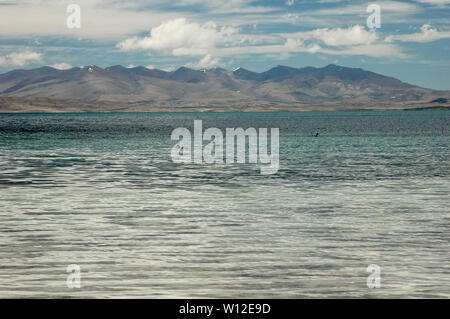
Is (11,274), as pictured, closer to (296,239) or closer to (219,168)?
(296,239)

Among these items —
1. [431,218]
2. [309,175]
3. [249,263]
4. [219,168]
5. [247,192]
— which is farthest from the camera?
[219,168]

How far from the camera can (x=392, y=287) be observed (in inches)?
495

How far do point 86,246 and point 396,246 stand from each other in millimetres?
8690

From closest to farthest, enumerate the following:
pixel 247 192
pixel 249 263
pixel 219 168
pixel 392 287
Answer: pixel 392 287
pixel 249 263
pixel 247 192
pixel 219 168

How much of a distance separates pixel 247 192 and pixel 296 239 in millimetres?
10274

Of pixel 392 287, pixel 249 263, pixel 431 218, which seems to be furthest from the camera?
pixel 431 218

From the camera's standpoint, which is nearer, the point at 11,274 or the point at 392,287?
the point at 392,287

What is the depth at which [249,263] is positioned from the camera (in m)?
14.5

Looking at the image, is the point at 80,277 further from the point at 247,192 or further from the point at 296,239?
the point at 247,192

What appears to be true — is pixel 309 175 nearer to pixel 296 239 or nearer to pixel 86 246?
pixel 296 239
